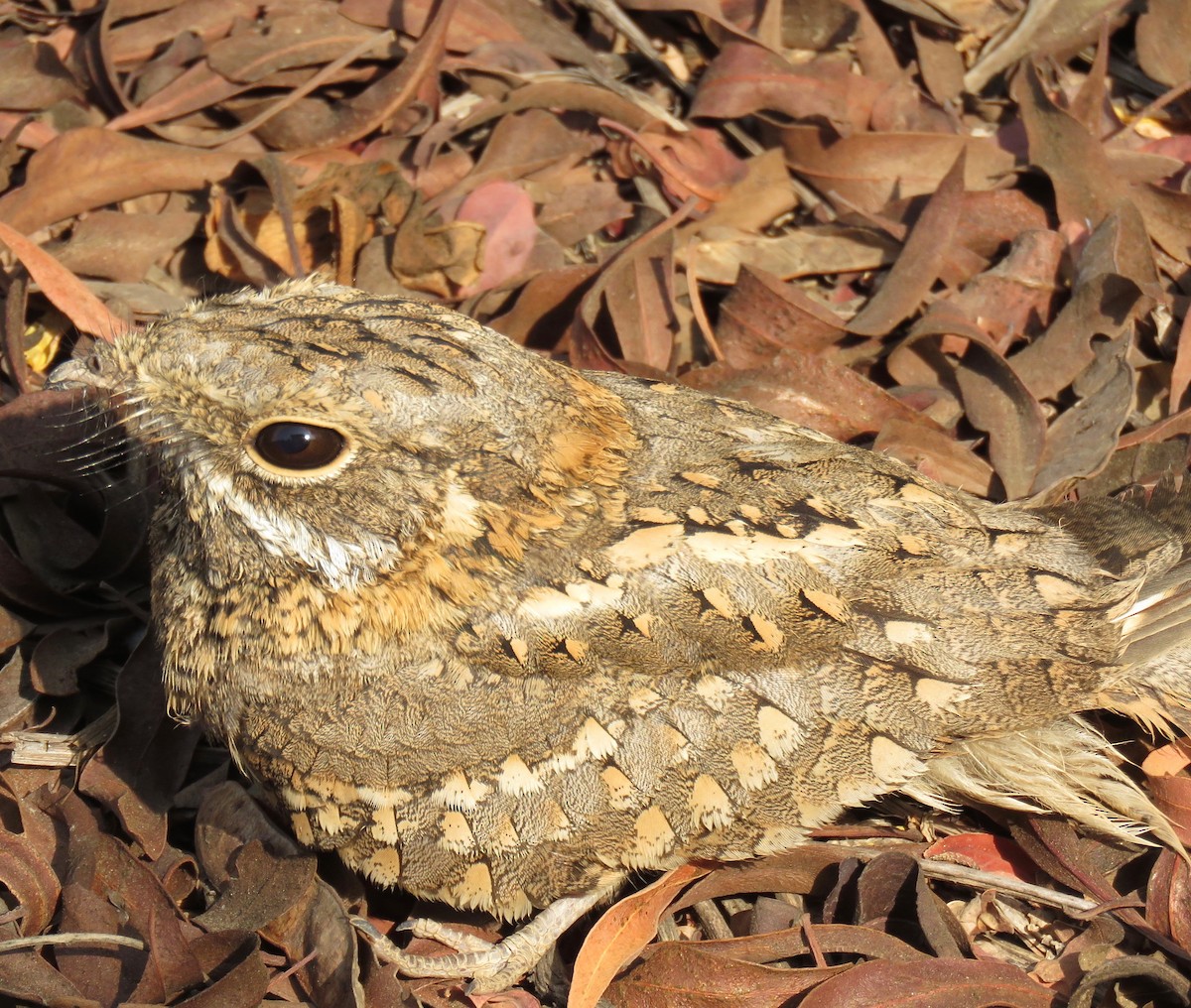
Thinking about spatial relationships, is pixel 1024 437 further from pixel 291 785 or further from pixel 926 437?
pixel 291 785

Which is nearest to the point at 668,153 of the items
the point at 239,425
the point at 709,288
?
the point at 709,288

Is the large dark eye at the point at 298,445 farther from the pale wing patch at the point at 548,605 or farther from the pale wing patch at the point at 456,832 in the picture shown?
the pale wing patch at the point at 456,832

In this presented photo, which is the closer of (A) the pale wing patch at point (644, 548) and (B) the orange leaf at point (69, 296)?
(A) the pale wing patch at point (644, 548)

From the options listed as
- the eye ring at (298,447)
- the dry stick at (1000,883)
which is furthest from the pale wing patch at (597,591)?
the dry stick at (1000,883)

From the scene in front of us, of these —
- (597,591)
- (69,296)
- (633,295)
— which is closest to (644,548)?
(597,591)

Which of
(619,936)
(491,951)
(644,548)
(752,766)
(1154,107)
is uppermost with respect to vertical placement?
(1154,107)

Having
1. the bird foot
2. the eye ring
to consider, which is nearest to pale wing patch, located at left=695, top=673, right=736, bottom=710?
the bird foot

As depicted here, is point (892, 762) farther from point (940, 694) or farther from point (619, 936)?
point (619, 936)
